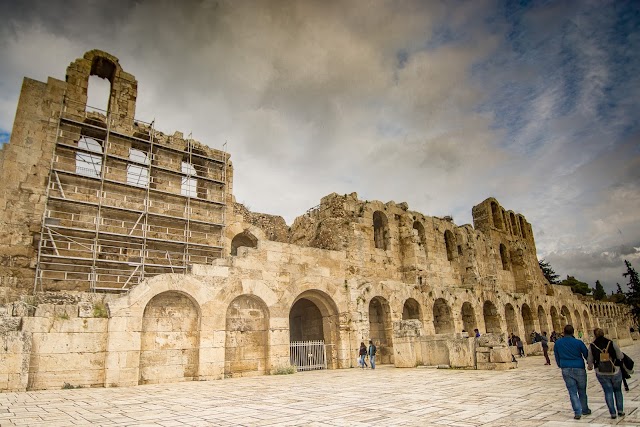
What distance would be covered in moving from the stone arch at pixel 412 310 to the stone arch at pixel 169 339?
10910mm

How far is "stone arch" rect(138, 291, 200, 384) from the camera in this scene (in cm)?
1198

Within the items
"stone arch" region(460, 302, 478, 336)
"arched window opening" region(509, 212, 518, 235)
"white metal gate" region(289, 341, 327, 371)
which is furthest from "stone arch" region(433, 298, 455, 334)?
"arched window opening" region(509, 212, 518, 235)

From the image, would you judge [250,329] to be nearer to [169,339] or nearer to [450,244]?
[169,339]

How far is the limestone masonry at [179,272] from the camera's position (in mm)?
11102

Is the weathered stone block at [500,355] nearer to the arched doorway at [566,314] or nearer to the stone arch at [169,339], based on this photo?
the stone arch at [169,339]

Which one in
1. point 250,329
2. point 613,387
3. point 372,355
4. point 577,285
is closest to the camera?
point 613,387

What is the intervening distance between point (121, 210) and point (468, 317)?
62.5 feet

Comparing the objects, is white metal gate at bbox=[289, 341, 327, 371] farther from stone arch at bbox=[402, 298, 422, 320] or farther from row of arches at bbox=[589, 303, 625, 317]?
row of arches at bbox=[589, 303, 625, 317]

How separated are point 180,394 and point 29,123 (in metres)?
13.8

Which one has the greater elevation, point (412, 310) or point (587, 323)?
point (412, 310)

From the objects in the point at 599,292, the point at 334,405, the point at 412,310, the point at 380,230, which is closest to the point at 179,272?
the point at 380,230

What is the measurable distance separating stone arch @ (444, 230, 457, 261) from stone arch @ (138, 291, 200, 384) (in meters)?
17.3

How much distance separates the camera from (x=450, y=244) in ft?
83.1

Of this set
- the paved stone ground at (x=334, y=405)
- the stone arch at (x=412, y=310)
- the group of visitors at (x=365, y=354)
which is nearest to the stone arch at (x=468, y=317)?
the stone arch at (x=412, y=310)
